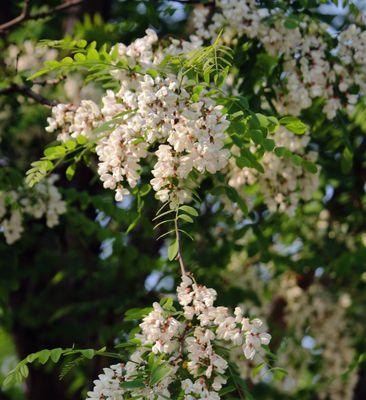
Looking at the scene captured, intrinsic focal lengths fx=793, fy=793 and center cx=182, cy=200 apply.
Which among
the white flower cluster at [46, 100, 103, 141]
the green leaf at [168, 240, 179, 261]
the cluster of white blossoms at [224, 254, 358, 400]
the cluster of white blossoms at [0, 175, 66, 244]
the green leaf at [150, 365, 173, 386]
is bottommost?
the cluster of white blossoms at [224, 254, 358, 400]

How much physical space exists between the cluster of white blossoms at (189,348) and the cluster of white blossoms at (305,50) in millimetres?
1412

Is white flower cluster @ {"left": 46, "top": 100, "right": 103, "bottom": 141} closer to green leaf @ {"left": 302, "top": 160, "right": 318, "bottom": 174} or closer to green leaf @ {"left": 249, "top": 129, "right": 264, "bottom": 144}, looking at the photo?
green leaf @ {"left": 249, "top": 129, "right": 264, "bottom": 144}

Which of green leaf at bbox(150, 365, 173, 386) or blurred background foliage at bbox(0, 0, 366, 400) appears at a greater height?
green leaf at bbox(150, 365, 173, 386)

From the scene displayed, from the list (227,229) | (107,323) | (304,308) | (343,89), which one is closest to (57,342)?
(107,323)

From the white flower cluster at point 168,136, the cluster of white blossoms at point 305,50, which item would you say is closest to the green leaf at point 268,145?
the white flower cluster at point 168,136

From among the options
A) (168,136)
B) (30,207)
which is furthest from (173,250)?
(30,207)

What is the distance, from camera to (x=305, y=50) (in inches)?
146

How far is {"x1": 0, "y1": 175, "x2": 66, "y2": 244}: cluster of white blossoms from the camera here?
4.08m

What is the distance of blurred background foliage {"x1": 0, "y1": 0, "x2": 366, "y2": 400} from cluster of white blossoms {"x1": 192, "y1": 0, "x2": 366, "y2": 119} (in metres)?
0.33

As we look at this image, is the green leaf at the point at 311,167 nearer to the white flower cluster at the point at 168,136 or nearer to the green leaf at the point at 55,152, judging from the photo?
the white flower cluster at the point at 168,136

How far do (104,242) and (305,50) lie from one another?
75.3 inches

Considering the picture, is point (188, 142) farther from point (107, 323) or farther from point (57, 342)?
point (57, 342)

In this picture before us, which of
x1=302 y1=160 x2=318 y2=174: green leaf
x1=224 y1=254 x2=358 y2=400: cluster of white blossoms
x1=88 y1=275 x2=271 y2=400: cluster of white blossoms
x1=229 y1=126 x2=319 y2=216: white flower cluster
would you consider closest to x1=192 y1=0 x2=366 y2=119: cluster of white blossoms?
x1=229 y1=126 x2=319 y2=216: white flower cluster

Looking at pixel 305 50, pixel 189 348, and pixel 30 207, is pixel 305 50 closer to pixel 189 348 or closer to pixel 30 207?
pixel 30 207
